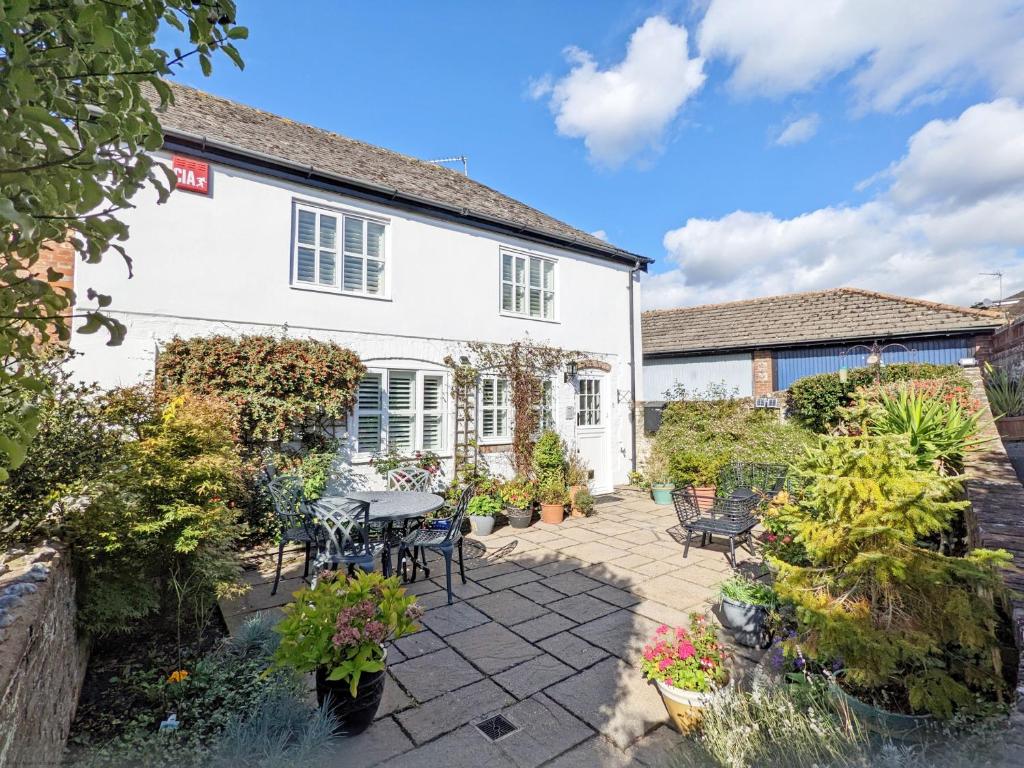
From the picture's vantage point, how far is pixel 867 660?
2336mm

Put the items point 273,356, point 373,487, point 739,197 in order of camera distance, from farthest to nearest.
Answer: point 739,197, point 373,487, point 273,356

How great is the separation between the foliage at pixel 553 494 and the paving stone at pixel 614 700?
4580mm

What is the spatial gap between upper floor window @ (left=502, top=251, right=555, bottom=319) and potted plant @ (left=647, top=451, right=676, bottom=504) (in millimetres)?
4053

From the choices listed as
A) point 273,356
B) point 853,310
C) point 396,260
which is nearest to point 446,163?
point 396,260

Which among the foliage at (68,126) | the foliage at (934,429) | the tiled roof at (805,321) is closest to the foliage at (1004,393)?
the tiled roof at (805,321)

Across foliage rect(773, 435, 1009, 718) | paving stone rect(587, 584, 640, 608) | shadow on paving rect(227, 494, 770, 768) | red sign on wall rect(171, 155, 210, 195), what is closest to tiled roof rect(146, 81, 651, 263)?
red sign on wall rect(171, 155, 210, 195)

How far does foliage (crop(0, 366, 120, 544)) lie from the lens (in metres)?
3.08

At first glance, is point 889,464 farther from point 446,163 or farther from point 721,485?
point 446,163

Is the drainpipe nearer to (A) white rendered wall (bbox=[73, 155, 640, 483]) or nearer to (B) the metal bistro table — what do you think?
(A) white rendered wall (bbox=[73, 155, 640, 483])

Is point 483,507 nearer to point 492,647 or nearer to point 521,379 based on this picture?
point 521,379

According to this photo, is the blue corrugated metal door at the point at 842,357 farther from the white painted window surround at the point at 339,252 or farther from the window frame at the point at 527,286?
the white painted window surround at the point at 339,252

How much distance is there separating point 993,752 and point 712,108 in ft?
32.6

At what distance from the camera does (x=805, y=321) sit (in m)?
14.2

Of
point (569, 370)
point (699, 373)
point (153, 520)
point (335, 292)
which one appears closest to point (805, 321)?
point (699, 373)
